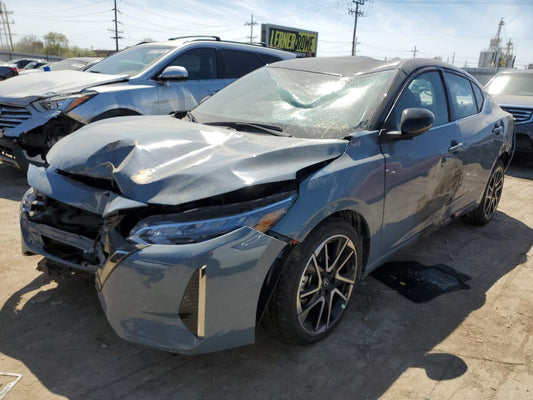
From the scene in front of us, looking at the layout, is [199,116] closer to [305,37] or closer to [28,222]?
[28,222]

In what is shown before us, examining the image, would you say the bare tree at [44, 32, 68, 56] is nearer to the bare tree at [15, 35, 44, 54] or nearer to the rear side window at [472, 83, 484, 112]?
the bare tree at [15, 35, 44, 54]

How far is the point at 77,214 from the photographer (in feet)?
7.84

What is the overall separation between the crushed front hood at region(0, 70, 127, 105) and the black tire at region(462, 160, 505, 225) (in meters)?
4.66

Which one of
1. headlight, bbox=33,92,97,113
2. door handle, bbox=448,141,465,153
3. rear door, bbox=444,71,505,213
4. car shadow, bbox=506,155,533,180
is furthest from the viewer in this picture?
car shadow, bbox=506,155,533,180

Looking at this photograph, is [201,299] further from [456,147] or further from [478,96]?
[478,96]

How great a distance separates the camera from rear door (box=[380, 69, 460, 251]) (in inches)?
109

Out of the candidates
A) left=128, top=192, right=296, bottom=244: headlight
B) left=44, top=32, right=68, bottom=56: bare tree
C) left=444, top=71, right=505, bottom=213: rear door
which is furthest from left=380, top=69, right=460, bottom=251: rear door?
left=44, top=32, right=68, bottom=56: bare tree

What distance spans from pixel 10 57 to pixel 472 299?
57.0 m

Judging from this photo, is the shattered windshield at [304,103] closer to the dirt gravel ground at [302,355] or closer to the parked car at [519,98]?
the dirt gravel ground at [302,355]

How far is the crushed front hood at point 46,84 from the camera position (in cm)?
499

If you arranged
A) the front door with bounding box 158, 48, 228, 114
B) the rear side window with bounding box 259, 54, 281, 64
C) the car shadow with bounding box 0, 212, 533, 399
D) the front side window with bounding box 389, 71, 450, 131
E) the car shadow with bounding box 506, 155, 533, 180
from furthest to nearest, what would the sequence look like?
1. the car shadow with bounding box 506, 155, 533, 180
2. the rear side window with bounding box 259, 54, 281, 64
3. the front door with bounding box 158, 48, 228, 114
4. the front side window with bounding box 389, 71, 450, 131
5. the car shadow with bounding box 0, 212, 533, 399

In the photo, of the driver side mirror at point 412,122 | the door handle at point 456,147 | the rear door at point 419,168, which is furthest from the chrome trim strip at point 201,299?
the door handle at point 456,147

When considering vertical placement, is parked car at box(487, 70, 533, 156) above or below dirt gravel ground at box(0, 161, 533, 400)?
above

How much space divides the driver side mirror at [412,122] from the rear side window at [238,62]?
4.27 m
